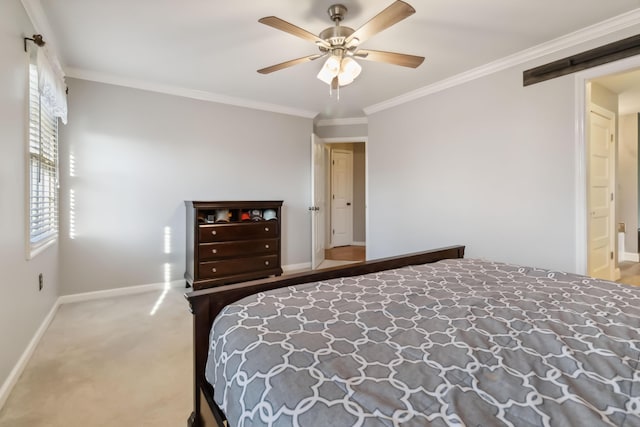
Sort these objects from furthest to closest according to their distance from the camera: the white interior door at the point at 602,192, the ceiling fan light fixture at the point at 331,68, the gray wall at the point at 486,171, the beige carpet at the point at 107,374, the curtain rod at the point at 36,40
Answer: the white interior door at the point at 602,192
the gray wall at the point at 486,171
the ceiling fan light fixture at the point at 331,68
the curtain rod at the point at 36,40
the beige carpet at the point at 107,374

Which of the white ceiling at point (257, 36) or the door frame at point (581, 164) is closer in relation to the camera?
the white ceiling at point (257, 36)

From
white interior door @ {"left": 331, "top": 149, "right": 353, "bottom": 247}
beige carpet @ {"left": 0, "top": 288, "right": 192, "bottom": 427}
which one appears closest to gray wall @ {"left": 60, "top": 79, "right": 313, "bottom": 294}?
beige carpet @ {"left": 0, "top": 288, "right": 192, "bottom": 427}

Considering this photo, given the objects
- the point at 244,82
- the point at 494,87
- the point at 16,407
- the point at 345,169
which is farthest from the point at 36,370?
the point at 345,169

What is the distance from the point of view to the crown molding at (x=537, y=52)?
7.50ft

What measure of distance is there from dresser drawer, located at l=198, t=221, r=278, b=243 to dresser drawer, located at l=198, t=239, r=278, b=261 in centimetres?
5

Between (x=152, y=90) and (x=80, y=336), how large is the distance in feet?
8.56

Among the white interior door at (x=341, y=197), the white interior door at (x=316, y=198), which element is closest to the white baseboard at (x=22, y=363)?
the white interior door at (x=316, y=198)

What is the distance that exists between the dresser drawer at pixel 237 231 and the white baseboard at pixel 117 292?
2.55 ft

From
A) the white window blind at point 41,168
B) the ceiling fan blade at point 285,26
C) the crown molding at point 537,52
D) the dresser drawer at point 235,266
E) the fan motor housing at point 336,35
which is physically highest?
the crown molding at point 537,52

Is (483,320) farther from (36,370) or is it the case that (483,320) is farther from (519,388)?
(36,370)

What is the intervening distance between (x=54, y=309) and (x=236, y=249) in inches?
66.9

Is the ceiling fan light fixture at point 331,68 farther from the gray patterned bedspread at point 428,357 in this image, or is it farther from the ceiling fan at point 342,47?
the gray patterned bedspread at point 428,357

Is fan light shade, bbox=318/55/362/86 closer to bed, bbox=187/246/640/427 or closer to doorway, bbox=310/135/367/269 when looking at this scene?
bed, bbox=187/246/640/427

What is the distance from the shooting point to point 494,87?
3.09 metres
